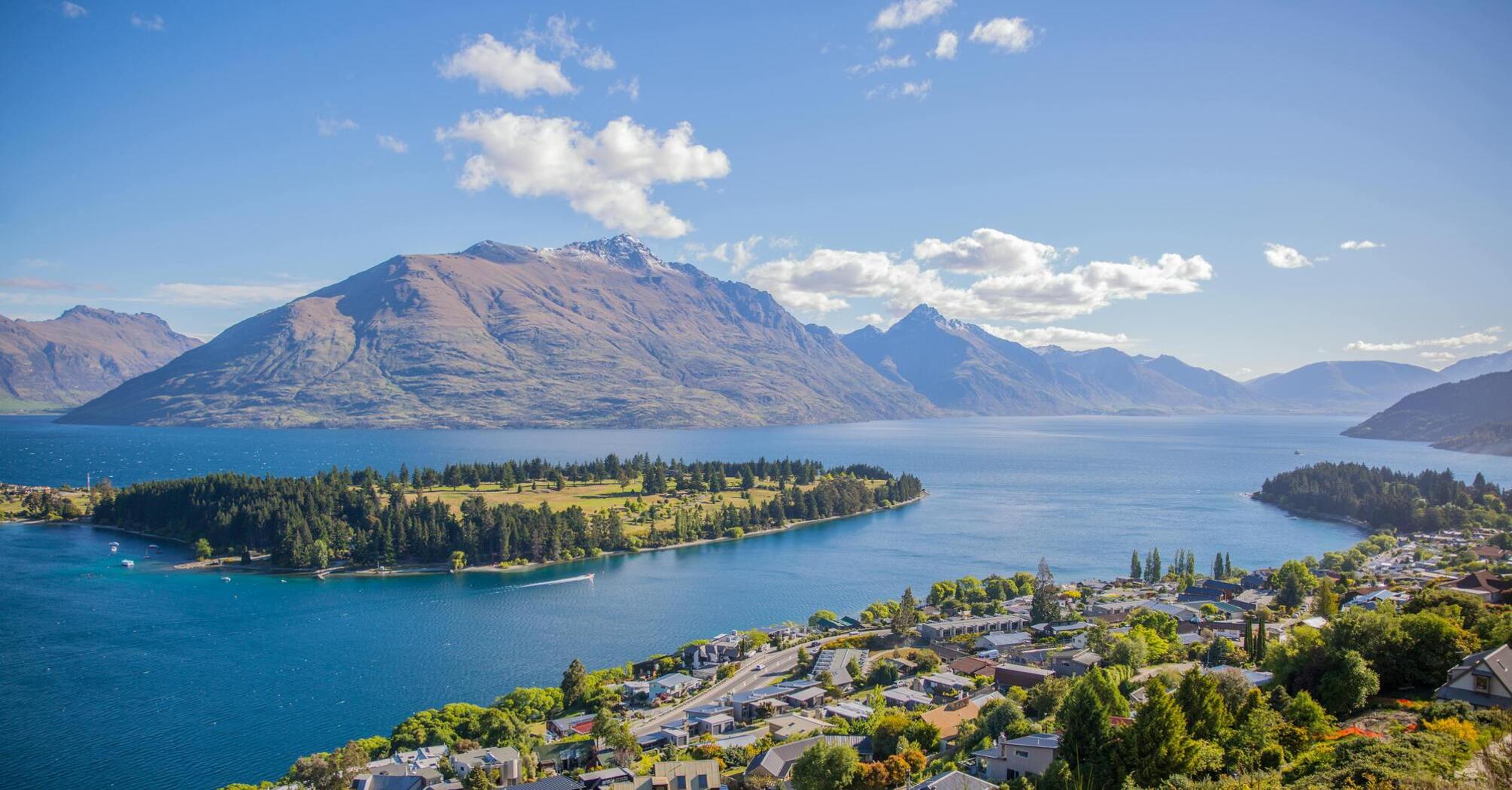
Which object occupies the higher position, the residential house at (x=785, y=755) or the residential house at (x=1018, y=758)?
the residential house at (x=1018, y=758)

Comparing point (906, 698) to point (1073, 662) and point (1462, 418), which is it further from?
point (1462, 418)

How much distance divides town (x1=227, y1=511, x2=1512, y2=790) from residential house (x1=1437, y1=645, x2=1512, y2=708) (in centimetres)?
5

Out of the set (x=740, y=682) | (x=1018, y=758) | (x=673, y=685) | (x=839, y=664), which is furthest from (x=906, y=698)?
(x=1018, y=758)

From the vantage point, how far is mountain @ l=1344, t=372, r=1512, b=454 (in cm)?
15338

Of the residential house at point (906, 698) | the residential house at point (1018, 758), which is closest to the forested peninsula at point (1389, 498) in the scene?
the residential house at point (906, 698)

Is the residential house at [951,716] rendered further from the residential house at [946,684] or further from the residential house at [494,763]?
the residential house at [494,763]

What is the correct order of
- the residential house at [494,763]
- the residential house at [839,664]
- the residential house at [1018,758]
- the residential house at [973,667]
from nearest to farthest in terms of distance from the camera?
the residential house at [1018,758]
the residential house at [494,763]
the residential house at [973,667]
the residential house at [839,664]

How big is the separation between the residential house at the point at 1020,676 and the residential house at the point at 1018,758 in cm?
955

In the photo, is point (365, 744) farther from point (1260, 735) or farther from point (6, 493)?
point (6, 493)

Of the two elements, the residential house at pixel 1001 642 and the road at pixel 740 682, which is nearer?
the road at pixel 740 682

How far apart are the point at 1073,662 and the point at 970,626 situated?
953cm

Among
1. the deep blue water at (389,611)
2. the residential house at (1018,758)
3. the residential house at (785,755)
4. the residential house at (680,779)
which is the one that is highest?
the residential house at (1018,758)

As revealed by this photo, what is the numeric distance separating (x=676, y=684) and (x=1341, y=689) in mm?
22579

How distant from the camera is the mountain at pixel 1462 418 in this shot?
15338 cm
